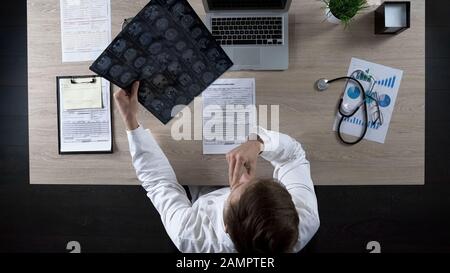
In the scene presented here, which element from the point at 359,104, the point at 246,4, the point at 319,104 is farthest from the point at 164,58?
the point at 359,104

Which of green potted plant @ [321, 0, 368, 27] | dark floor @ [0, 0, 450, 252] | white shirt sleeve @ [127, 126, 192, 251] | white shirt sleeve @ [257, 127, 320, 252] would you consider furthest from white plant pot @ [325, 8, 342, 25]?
dark floor @ [0, 0, 450, 252]

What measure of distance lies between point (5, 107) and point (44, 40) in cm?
84

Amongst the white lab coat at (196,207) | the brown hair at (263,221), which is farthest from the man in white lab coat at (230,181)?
the brown hair at (263,221)

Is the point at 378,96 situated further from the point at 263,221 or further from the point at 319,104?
the point at 263,221

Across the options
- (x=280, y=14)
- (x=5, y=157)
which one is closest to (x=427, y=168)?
(x=280, y=14)

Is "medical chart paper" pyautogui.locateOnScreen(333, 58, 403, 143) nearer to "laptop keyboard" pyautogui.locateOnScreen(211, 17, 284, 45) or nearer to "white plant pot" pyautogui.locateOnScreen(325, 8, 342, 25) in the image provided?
"white plant pot" pyautogui.locateOnScreen(325, 8, 342, 25)

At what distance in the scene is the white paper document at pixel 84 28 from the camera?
1.14m

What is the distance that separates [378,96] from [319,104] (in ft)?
0.60

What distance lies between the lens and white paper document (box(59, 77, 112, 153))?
115 centimetres

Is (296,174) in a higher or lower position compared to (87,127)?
lower

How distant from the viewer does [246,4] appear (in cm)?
108

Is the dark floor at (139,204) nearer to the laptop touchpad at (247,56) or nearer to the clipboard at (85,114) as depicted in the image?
the clipboard at (85,114)

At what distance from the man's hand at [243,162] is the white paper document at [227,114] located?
0.17 ft

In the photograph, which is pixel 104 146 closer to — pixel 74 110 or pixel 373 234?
pixel 74 110
